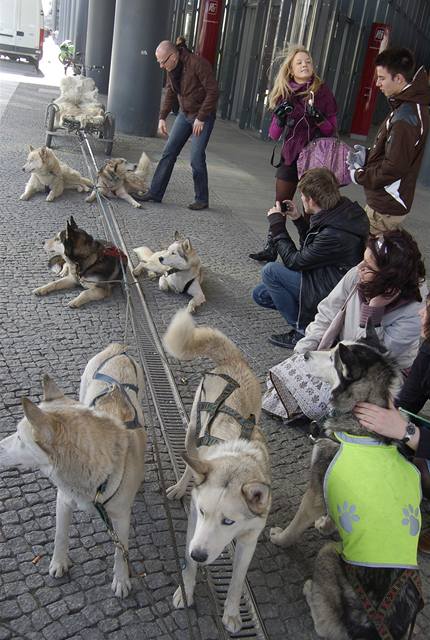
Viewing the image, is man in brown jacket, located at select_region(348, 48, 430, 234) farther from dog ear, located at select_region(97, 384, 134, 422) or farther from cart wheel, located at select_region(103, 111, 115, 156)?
cart wheel, located at select_region(103, 111, 115, 156)

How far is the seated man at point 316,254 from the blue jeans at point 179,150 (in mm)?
3561

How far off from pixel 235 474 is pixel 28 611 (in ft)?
3.50

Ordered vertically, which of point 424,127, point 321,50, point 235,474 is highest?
point 321,50

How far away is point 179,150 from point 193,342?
592 cm

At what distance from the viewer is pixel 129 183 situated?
29.5 feet

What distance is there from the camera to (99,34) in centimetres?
1939

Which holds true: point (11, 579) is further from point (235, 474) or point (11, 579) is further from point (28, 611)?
point (235, 474)

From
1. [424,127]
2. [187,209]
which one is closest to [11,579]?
[424,127]

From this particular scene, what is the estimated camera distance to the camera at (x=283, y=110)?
6293 millimetres

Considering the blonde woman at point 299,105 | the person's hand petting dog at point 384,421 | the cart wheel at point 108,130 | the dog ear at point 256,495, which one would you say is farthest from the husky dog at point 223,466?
the cart wheel at point 108,130

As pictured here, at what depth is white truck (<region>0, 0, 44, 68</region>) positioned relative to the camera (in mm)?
26672

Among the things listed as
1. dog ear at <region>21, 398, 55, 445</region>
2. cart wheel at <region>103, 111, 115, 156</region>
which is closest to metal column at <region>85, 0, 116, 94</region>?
cart wheel at <region>103, 111, 115, 156</region>

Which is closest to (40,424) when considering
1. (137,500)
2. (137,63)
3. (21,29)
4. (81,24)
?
(137,500)

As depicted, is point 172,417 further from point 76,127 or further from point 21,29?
point 21,29
